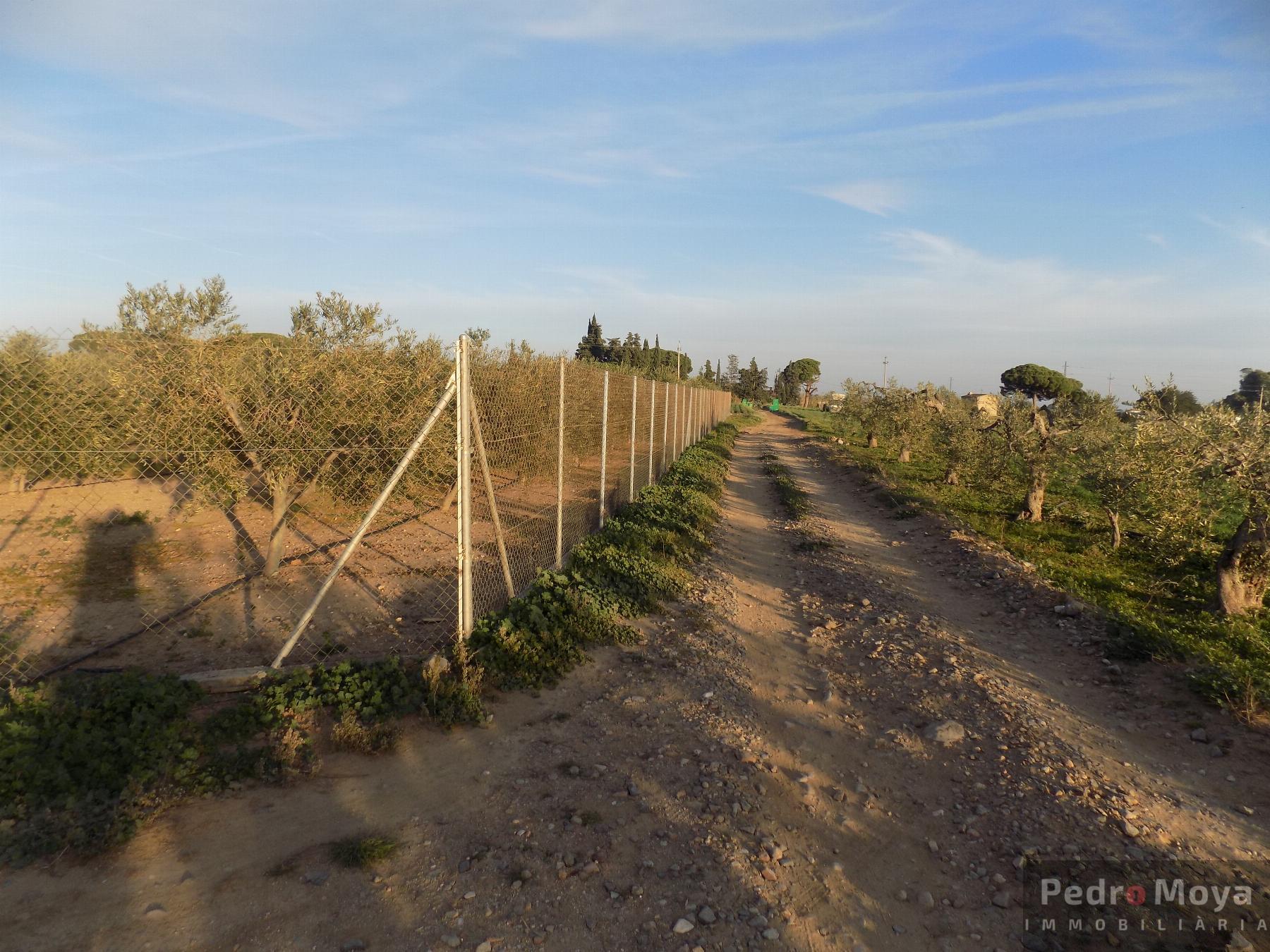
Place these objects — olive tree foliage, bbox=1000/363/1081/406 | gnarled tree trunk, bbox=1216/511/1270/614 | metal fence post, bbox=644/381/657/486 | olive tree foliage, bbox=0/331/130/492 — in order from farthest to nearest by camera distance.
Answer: olive tree foliage, bbox=1000/363/1081/406, metal fence post, bbox=644/381/657/486, gnarled tree trunk, bbox=1216/511/1270/614, olive tree foliage, bbox=0/331/130/492

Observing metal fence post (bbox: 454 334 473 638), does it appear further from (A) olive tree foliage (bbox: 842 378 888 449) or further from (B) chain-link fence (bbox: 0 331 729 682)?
(A) olive tree foliage (bbox: 842 378 888 449)

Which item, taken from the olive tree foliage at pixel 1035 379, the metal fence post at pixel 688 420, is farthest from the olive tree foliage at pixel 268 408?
the olive tree foliage at pixel 1035 379

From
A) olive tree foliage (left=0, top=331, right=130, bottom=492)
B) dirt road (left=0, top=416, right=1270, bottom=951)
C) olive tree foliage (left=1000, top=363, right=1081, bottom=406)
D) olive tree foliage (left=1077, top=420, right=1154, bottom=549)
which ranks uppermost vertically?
olive tree foliage (left=1000, top=363, right=1081, bottom=406)

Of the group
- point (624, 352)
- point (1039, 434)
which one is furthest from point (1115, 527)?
point (624, 352)

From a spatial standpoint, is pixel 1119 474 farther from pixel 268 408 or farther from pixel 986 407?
pixel 986 407

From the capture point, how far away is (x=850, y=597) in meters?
6.63

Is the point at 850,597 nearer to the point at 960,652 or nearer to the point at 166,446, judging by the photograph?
the point at 960,652

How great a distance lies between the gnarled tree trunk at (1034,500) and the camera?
10578 mm

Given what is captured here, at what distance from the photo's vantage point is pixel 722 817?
3.05 meters

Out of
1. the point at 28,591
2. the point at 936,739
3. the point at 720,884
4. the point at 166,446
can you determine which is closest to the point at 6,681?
the point at 166,446

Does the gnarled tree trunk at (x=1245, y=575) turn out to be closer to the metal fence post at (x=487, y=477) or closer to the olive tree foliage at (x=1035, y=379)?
the metal fence post at (x=487, y=477)

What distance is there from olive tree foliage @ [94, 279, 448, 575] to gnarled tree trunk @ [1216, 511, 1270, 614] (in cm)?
772

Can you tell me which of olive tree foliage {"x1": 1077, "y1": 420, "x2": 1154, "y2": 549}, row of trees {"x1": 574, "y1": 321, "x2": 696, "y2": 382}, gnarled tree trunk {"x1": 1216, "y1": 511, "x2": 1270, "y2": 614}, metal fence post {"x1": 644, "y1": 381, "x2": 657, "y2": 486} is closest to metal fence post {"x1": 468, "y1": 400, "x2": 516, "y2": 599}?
metal fence post {"x1": 644, "y1": 381, "x2": 657, "y2": 486}

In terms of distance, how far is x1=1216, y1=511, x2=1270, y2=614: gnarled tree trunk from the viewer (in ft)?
19.5
